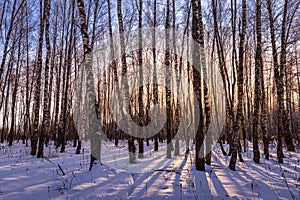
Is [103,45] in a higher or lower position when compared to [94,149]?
higher

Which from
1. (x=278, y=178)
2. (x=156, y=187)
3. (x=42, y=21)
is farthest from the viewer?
(x=42, y=21)

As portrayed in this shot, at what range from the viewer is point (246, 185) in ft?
A: 17.2

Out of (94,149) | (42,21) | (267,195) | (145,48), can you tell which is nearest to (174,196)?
(267,195)

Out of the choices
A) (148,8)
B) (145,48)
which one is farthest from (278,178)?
(145,48)

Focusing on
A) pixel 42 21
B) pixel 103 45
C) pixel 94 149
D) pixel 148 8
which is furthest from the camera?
pixel 103 45

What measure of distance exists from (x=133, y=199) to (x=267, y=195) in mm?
2888

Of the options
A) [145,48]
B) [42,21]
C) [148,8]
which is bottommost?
[42,21]

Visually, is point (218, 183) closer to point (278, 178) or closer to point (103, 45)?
point (278, 178)

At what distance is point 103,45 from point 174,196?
20395mm

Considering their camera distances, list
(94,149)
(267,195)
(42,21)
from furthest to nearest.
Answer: (42,21), (94,149), (267,195)

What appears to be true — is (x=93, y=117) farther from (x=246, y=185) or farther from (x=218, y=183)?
(x=246, y=185)

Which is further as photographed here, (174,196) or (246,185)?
(246,185)

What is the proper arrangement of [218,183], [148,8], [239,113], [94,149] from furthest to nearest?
[148,8] < [239,113] < [94,149] < [218,183]

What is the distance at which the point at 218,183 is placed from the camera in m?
5.44
